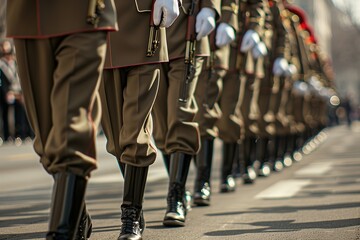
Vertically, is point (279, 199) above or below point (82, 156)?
below

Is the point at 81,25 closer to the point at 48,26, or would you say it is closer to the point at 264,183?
the point at 48,26

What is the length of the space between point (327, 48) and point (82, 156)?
12309 centimetres

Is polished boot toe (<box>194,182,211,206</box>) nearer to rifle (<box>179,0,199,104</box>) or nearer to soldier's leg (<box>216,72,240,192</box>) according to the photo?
rifle (<box>179,0,199,104</box>)

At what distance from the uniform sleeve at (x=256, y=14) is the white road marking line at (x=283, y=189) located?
1.51 metres

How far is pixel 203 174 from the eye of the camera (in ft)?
25.0

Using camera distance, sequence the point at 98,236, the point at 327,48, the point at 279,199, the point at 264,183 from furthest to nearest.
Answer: the point at 327,48, the point at 264,183, the point at 279,199, the point at 98,236

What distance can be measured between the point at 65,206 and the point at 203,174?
11.7 ft

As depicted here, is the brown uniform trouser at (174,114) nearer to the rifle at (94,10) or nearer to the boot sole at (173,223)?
the boot sole at (173,223)

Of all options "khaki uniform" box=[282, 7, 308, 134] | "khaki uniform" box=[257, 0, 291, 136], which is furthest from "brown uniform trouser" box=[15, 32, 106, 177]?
"khaki uniform" box=[282, 7, 308, 134]

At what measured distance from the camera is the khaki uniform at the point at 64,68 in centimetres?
414

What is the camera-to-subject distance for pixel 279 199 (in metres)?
8.05

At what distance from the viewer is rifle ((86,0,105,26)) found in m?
4.16

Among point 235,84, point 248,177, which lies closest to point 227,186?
point 235,84

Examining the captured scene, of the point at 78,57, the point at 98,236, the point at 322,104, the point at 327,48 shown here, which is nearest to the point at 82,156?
the point at 78,57
